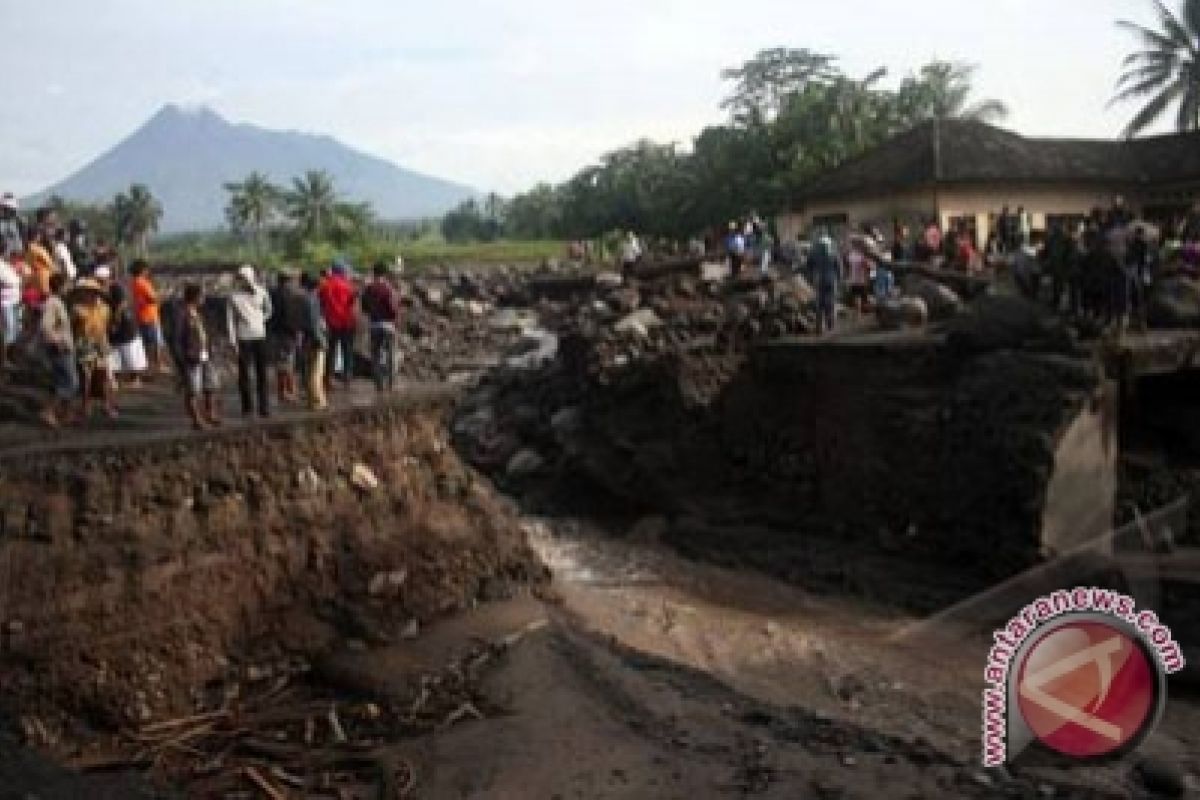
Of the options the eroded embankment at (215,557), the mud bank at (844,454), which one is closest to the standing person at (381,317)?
the eroded embankment at (215,557)

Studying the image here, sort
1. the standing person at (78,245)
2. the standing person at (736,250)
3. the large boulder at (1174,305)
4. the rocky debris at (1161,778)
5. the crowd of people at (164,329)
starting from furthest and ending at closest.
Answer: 1. the standing person at (736,250)
2. the large boulder at (1174,305)
3. the standing person at (78,245)
4. the crowd of people at (164,329)
5. the rocky debris at (1161,778)

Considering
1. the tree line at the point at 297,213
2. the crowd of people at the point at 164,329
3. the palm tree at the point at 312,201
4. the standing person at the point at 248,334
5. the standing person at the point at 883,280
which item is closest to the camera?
the crowd of people at the point at 164,329

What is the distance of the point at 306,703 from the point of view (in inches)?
444

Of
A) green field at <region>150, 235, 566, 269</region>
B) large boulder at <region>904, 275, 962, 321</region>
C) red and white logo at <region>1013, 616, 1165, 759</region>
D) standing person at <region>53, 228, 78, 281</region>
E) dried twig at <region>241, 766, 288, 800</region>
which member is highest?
standing person at <region>53, 228, 78, 281</region>

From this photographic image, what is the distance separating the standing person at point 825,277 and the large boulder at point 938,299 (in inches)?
60.4

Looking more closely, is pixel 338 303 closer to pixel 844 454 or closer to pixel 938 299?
Result: pixel 844 454

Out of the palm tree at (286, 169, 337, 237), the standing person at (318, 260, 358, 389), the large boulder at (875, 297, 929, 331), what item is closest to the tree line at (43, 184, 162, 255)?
the palm tree at (286, 169, 337, 237)

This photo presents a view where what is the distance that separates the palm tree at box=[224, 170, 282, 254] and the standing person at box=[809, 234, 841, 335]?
51.6 metres

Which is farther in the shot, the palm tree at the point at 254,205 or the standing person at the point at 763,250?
the palm tree at the point at 254,205

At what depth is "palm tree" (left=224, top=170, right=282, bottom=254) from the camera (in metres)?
69.6

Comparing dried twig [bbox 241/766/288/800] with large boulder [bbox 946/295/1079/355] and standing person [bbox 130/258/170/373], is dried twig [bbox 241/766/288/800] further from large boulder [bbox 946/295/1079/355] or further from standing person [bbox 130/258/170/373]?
large boulder [bbox 946/295/1079/355]

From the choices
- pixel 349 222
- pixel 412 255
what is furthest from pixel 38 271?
pixel 349 222

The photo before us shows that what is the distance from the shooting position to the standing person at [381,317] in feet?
51.2

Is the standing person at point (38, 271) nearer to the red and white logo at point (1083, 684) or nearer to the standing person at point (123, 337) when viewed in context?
the standing person at point (123, 337)
